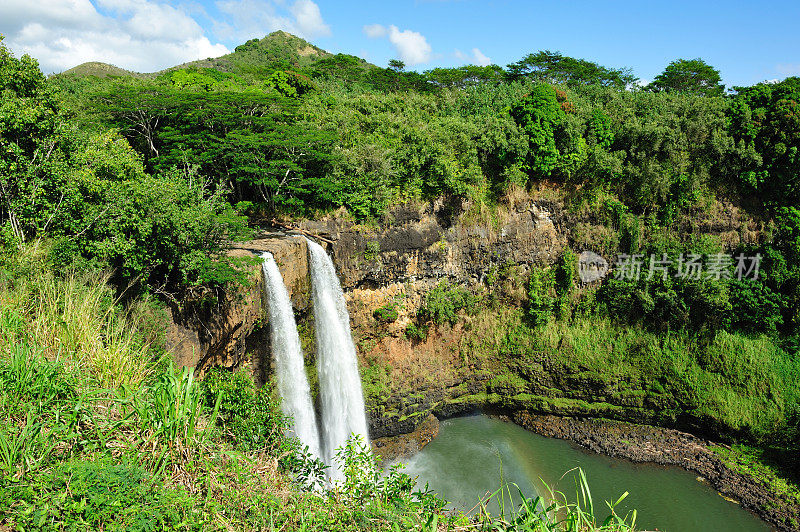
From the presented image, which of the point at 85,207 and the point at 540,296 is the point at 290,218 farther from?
the point at 540,296

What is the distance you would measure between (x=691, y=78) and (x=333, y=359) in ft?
85.7

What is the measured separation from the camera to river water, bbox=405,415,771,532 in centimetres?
1152

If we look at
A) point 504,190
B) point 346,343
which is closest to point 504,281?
point 504,190

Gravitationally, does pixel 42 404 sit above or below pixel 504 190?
below

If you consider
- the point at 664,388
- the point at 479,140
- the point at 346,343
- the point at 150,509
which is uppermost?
the point at 479,140

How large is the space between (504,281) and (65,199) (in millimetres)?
13136

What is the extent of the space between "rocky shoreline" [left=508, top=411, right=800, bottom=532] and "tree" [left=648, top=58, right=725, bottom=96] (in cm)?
1968

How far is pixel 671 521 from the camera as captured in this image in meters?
11.4

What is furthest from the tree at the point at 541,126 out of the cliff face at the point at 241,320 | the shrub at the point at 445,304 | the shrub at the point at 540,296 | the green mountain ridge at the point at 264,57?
the green mountain ridge at the point at 264,57

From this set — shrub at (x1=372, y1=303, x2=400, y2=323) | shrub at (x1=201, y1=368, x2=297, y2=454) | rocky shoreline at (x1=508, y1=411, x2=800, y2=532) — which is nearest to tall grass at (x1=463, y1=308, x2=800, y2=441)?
rocky shoreline at (x1=508, y1=411, x2=800, y2=532)

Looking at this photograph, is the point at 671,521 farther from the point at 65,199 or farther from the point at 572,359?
the point at 65,199

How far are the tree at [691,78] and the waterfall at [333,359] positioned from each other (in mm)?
23261

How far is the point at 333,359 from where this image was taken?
39.3 ft

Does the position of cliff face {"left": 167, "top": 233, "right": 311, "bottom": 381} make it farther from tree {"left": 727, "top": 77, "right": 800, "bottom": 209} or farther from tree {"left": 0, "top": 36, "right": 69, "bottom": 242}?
tree {"left": 727, "top": 77, "right": 800, "bottom": 209}
